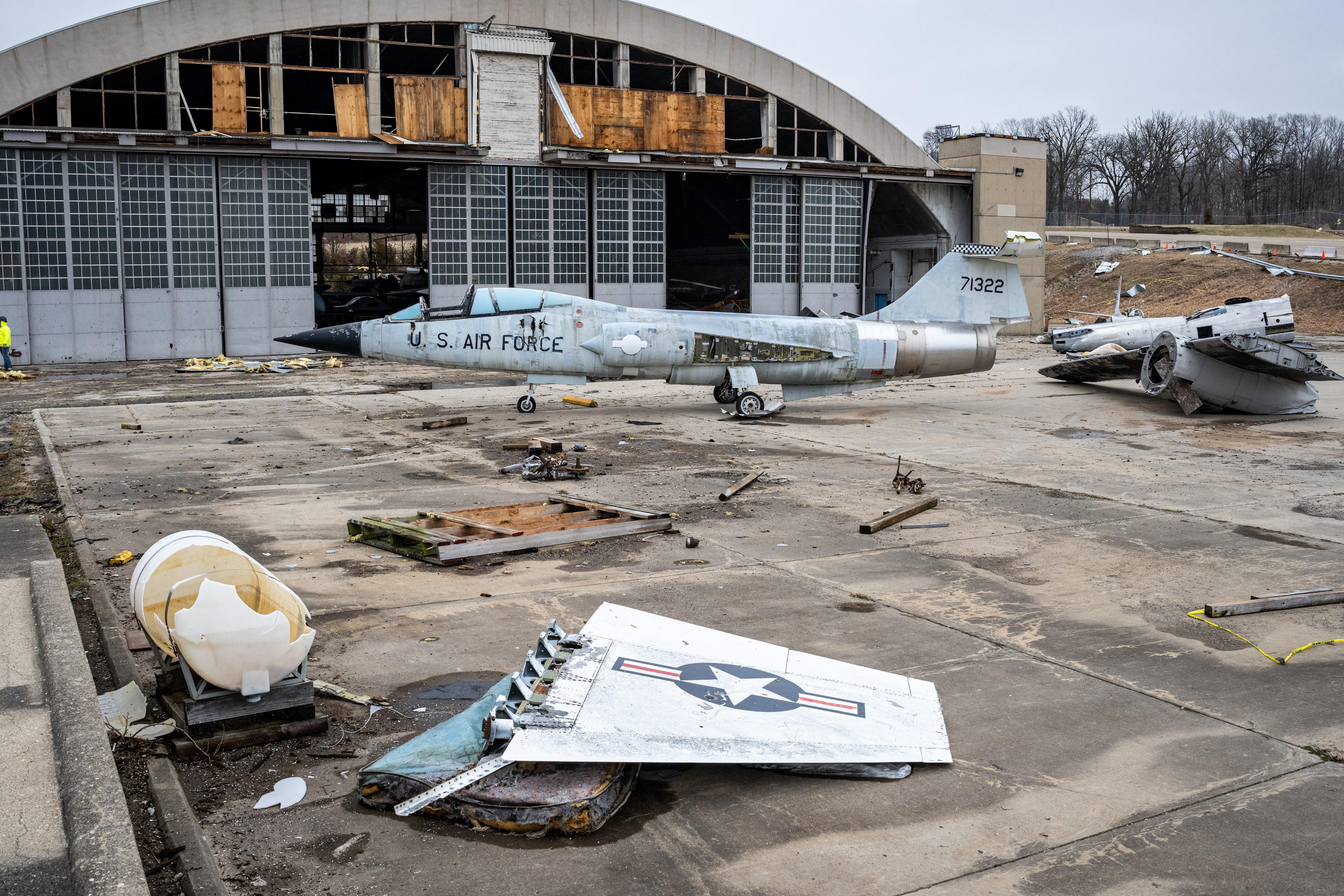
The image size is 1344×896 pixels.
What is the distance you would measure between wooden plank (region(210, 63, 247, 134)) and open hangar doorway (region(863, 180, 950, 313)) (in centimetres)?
2045

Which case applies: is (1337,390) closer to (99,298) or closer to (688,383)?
(688,383)

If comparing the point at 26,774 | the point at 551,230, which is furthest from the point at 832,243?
the point at 26,774

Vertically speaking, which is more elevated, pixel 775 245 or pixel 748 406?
pixel 775 245

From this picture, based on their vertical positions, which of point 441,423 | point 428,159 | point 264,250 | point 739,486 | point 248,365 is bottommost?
point 739,486

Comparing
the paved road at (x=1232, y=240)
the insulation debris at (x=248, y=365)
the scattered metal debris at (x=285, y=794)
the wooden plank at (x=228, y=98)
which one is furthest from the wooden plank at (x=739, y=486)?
the paved road at (x=1232, y=240)

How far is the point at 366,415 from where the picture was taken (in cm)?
1809

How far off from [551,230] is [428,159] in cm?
418

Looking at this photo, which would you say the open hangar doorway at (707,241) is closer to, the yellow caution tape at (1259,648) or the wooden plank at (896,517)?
the wooden plank at (896,517)

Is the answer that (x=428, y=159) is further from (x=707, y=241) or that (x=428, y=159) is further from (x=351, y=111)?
(x=707, y=241)

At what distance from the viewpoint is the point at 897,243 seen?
40531 millimetres

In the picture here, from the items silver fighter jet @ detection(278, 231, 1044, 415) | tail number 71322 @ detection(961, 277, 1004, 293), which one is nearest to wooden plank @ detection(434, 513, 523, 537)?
silver fighter jet @ detection(278, 231, 1044, 415)

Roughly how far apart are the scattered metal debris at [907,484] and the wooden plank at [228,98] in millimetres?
22670

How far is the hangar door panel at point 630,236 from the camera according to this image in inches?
1256

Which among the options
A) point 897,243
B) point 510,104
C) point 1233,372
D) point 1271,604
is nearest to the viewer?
point 1271,604
